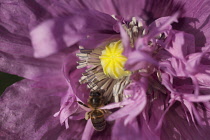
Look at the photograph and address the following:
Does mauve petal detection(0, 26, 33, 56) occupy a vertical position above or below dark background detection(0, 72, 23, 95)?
above

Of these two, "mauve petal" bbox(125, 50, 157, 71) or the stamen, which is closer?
"mauve petal" bbox(125, 50, 157, 71)

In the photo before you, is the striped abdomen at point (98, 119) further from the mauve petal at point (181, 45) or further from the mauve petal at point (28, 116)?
the mauve petal at point (181, 45)

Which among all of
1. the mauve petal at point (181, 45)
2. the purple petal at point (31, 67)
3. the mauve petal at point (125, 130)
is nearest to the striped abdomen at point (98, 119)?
the mauve petal at point (125, 130)

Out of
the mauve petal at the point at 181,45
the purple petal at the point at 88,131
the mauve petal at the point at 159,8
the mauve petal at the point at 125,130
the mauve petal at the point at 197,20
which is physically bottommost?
the purple petal at the point at 88,131

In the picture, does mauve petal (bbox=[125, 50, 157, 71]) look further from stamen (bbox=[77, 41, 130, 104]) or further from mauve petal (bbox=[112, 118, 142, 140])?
stamen (bbox=[77, 41, 130, 104])

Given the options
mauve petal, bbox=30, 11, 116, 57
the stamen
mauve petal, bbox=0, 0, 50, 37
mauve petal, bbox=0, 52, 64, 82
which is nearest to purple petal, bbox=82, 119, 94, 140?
the stamen

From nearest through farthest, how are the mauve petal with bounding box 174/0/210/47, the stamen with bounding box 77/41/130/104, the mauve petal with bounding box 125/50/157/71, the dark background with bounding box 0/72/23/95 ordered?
the mauve petal with bounding box 125/50/157/71 → the mauve petal with bounding box 174/0/210/47 → the stamen with bounding box 77/41/130/104 → the dark background with bounding box 0/72/23/95

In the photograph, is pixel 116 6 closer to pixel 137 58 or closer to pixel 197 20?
pixel 197 20
